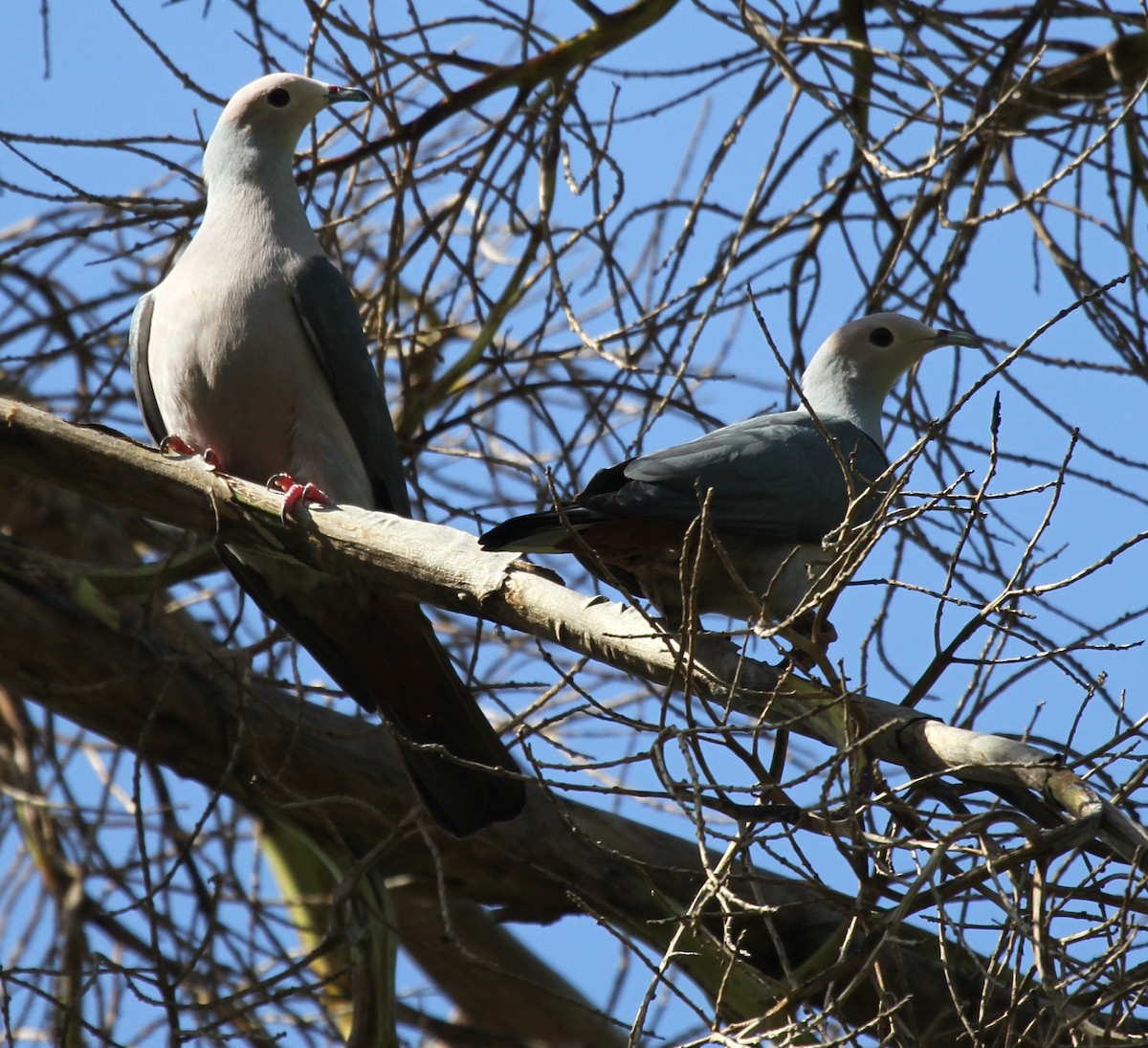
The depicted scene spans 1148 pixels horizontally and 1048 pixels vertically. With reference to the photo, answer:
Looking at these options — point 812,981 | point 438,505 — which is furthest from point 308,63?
point 812,981

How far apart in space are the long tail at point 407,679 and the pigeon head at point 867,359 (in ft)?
5.22

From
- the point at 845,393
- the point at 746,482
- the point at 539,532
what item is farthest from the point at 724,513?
the point at 845,393

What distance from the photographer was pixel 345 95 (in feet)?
15.9

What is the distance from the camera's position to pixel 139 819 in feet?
13.0

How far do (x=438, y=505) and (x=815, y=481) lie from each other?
57.6 inches

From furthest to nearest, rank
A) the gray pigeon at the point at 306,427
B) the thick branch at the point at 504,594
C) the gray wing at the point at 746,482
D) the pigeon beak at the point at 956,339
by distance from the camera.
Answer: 1. the pigeon beak at the point at 956,339
2. the gray pigeon at the point at 306,427
3. the gray wing at the point at 746,482
4. the thick branch at the point at 504,594

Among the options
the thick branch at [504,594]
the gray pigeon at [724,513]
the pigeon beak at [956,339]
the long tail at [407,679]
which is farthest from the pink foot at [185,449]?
the pigeon beak at [956,339]

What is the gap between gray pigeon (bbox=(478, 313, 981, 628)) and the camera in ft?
12.0

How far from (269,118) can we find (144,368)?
3.01 ft

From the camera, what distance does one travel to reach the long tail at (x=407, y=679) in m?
4.40

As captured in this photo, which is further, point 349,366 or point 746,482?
point 349,366

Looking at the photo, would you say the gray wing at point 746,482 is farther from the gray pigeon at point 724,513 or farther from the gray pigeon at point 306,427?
→ the gray pigeon at point 306,427

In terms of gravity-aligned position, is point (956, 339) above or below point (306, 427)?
above

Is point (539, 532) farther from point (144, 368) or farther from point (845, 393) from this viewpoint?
point (845, 393)
